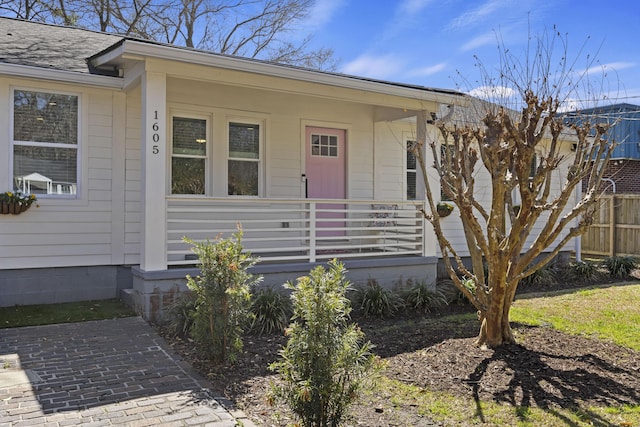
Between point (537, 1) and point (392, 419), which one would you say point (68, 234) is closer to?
point (392, 419)

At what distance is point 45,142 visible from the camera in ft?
23.7

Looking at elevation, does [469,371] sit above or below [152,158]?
below

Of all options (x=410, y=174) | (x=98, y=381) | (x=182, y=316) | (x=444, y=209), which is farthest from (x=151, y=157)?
(x=444, y=209)

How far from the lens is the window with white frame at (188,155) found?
8.38 meters

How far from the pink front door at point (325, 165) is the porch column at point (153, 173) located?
3536mm

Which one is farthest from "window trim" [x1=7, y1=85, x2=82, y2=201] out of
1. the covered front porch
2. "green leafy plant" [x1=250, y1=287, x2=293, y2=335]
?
"green leafy plant" [x1=250, y1=287, x2=293, y2=335]

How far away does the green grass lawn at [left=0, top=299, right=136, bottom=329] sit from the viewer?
640 cm

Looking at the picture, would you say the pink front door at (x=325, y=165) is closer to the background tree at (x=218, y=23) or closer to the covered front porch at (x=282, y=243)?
the covered front porch at (x=282, y=243)

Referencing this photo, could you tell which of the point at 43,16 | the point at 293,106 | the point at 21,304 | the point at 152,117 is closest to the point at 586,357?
the point at 152,117

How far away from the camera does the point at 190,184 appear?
8.51 metres

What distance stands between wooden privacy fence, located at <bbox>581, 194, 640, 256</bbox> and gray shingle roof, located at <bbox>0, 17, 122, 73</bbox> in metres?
12.4

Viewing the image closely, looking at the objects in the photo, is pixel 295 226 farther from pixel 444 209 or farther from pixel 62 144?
pixel 62 144

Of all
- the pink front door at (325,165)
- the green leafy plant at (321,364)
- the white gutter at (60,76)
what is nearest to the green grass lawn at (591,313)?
the pink front door at (325,165)

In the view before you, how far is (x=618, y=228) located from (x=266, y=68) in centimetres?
1154
